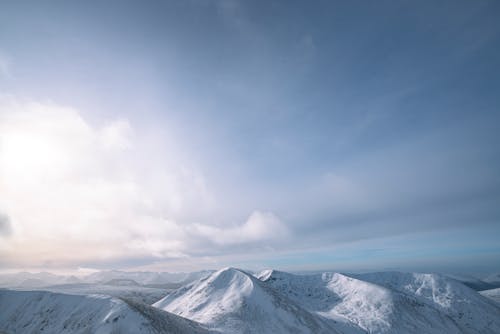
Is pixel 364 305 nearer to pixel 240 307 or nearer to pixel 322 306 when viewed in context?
pixel 322 306

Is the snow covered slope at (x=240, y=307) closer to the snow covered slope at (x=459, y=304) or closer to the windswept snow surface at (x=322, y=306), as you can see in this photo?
the windswept snow surface at (x=322, y=306)

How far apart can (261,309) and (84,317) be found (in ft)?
175

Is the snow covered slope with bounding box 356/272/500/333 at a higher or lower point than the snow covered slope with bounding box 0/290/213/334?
lower

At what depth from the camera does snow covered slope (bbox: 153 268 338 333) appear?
84.2m

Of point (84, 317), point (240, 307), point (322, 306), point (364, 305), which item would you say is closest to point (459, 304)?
point (364, 305)

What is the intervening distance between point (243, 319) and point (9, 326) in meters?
71.0

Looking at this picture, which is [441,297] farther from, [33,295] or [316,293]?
[33,295]

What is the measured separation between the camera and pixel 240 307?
306 ft

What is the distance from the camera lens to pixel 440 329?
123125 mm

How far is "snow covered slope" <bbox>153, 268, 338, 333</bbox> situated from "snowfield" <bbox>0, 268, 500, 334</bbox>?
323 millimetres

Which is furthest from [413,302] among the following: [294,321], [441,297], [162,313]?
[162,313]

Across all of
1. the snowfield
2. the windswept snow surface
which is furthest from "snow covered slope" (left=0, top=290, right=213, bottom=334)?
the windswept snow surface

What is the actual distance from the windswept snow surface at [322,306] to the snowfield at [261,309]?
399 millimetres

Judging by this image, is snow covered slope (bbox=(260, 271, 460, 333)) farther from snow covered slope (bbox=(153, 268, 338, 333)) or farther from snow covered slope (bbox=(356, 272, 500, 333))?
snow covered slope (bbox=(153, 268, 338, 333))
